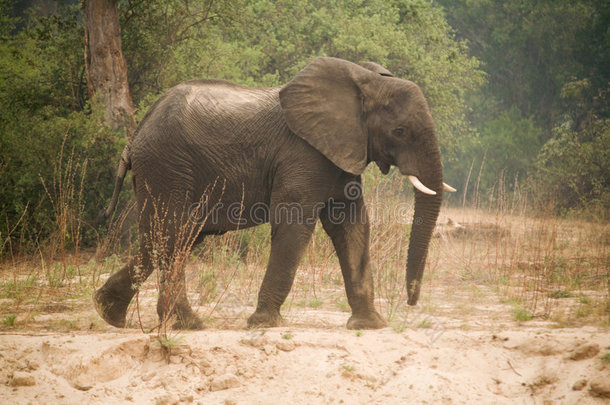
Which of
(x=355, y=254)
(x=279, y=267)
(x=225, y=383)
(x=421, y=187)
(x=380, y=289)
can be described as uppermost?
(x=421, y=187)

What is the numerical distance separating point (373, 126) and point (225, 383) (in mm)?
2830

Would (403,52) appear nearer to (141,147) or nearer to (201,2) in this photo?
(201,2)

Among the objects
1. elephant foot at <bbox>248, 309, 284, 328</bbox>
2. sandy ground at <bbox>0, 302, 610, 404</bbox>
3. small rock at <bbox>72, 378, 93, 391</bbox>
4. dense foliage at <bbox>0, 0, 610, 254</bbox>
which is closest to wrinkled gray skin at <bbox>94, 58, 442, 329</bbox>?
elephant foot at <bbox>248, 309, 284, 328</bbox>

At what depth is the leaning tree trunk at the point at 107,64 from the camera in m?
12.0

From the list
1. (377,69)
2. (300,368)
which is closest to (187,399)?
(300,368)

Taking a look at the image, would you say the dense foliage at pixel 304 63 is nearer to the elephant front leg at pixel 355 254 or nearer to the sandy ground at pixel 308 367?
the sandy ground at pixel 308 367

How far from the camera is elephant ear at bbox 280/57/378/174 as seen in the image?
680cm

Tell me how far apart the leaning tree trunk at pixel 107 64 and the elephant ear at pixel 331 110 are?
591 centimetres

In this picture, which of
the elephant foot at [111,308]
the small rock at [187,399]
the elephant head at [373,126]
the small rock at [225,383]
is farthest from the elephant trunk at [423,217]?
the elephant foot at [111,308]

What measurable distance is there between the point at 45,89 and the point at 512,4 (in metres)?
21.7

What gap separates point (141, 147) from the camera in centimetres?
721

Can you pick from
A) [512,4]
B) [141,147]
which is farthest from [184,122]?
[512,4]

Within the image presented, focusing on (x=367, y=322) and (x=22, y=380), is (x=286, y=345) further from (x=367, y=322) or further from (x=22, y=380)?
(x=22, y=380)

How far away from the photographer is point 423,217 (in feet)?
22.7
